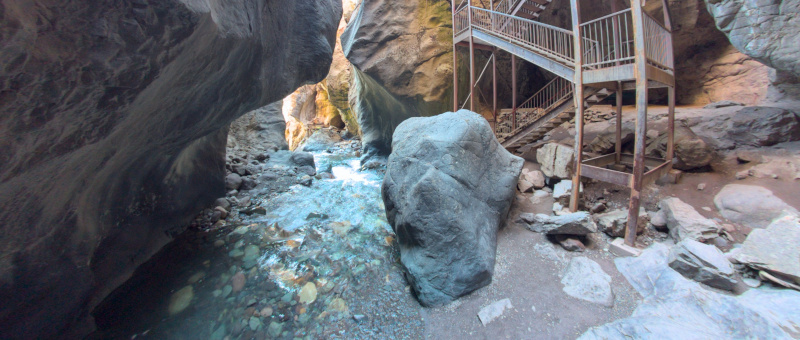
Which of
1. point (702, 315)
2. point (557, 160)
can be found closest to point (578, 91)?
point (557, 160)

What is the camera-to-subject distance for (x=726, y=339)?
2.36 meters

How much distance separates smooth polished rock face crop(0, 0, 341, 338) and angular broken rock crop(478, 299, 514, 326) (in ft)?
12.9

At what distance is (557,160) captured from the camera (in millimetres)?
6289

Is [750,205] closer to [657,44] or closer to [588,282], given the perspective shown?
[657,44]

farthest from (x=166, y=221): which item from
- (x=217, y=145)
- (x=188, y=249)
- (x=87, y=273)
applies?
(x=217, y=145)

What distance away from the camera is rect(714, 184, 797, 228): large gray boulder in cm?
410

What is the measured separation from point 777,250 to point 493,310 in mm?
3345

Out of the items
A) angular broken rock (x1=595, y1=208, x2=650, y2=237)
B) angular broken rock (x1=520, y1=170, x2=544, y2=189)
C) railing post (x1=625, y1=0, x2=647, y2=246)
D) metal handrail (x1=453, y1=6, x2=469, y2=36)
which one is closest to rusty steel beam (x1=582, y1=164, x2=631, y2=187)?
railing post (x1=625, y1=0, x2=647, y2=246)

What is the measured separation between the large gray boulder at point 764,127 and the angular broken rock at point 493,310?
21.3ft

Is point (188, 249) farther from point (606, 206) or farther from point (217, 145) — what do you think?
point (606, 206)

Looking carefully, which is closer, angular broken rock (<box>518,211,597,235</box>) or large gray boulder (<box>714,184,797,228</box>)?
large gray boulder (<box>714,184,797,228</box>)

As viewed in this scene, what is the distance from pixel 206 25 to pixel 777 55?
26.4 feet

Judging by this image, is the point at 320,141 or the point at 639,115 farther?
the point at 320,141

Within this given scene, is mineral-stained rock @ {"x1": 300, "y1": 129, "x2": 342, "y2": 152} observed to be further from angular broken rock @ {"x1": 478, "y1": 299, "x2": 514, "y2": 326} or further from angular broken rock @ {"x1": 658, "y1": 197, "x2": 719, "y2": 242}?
angular broken rock @ {"x1": 658, "y1": 197, "x2": 719, "y2": 242}
